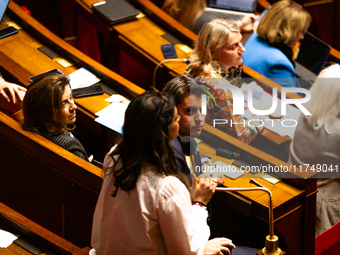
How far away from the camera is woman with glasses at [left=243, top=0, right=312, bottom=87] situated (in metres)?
3.33

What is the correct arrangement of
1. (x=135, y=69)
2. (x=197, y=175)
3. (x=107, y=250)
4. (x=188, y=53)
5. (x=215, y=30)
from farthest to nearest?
(x=135, y=69)
(x=188, y=53)
(x=215, y=30)
(x=197, y=175)
(x=107, y=250)

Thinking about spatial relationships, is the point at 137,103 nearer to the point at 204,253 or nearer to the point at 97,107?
the point at 204,253

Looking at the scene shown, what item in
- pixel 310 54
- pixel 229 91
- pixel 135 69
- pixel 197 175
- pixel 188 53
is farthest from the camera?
pixel 135 69

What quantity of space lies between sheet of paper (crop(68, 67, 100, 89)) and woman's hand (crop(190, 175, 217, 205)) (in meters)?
1.28

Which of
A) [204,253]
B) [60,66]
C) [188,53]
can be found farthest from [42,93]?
[188,53]

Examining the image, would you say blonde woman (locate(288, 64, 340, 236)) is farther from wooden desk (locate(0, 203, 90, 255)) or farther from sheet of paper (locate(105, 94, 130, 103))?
wooden desk (locate(0, 203, 90, 255))

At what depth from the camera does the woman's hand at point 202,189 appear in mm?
1772

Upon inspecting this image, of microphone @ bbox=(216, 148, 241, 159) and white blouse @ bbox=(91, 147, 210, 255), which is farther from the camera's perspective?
microphone @ bbox=(216, 148, 241, 159)

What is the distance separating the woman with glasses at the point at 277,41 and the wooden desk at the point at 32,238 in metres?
2.13

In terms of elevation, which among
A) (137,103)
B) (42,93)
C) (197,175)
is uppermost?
(137,103)

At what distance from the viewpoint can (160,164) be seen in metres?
1.40

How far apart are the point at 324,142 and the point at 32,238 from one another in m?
1.43

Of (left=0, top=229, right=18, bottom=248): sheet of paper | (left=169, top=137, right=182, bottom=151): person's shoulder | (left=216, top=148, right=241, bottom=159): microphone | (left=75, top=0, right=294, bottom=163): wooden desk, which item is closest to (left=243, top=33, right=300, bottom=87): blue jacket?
(left=75, top=0, right=294, bottom=163): wooden desk

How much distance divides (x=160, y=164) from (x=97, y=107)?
1315 mm
